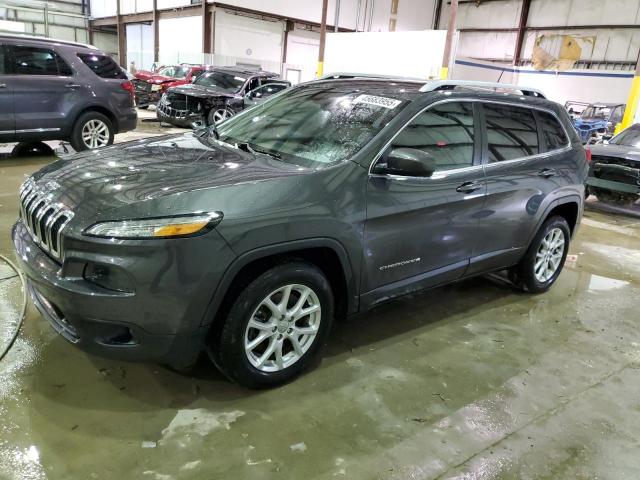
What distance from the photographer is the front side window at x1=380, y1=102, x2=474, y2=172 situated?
118 inches

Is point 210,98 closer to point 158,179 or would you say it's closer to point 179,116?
point 179,116

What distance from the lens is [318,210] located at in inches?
99.2

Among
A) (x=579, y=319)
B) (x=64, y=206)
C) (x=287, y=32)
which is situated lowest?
(x=579, y=319)

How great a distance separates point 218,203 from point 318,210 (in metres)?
0.51

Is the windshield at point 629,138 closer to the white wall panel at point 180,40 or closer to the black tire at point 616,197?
the black tire at point 616,197

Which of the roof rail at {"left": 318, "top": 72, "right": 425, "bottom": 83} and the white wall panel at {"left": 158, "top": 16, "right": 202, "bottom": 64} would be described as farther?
the white wall panel at {"left": 158, "top": 16, "right": 202, "bottom": 64}

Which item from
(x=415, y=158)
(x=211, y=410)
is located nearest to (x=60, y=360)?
(x=211, y=410)

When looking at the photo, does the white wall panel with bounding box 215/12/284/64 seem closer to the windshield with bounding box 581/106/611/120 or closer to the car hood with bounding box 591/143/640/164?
the windshield with bounding box 581/106/611/120

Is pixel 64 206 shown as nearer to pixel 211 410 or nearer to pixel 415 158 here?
pixel 211 410

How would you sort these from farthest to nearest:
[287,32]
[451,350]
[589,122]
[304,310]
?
[287,32], [589,122], [451,350], [304,310]

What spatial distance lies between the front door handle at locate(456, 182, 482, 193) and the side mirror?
48 centimetres

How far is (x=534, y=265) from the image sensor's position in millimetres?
4145

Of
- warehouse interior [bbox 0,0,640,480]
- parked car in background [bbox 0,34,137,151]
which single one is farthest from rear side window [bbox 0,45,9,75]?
warehouse interior [bbox 0,0,640,480]

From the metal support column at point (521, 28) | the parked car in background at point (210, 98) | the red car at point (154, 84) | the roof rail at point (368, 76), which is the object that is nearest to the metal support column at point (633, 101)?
the parked car in background at point (210, 98)
